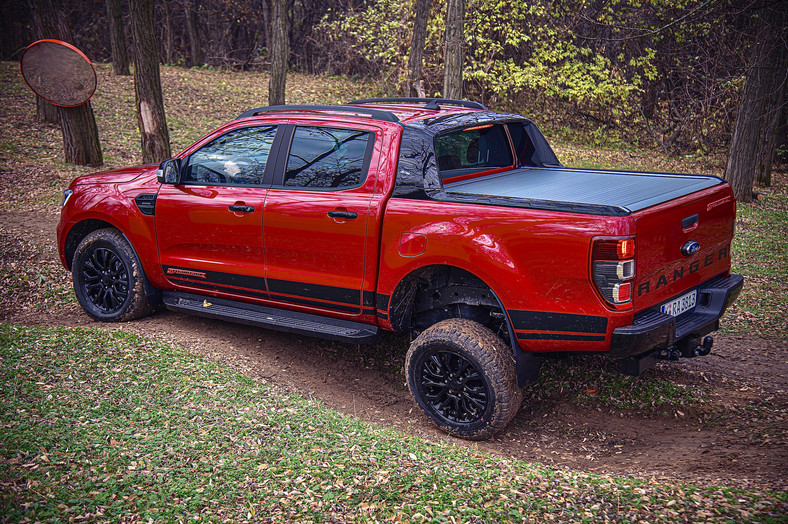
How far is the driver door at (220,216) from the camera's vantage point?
5062mm

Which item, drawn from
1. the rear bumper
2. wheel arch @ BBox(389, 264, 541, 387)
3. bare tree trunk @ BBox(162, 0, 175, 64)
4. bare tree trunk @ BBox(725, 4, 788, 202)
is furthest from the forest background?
the rear bumper

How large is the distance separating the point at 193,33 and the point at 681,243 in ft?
72.9

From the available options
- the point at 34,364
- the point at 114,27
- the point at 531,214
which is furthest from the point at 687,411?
the point at 114,27

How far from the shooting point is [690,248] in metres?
4.01

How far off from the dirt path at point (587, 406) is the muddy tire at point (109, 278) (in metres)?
0.15

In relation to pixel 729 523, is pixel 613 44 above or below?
above

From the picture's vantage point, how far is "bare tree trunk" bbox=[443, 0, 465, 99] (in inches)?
389

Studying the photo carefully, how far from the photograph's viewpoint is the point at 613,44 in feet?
56.0

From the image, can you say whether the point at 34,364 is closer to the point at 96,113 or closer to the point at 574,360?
the point at 574,360

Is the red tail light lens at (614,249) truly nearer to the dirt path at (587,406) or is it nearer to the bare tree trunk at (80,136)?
the dirt path at (587,406)

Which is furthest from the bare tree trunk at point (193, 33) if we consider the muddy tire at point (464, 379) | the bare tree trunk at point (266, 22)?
the muddy tire at point (464, 379)

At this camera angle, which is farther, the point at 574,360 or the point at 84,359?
the point at 574,360

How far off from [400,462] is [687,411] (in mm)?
2307

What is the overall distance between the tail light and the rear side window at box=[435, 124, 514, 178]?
147 cm
